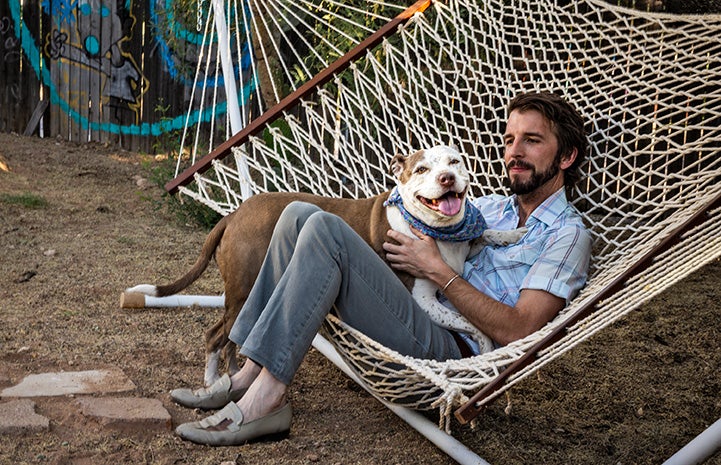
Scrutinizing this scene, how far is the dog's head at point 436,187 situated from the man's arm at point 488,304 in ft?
0.33

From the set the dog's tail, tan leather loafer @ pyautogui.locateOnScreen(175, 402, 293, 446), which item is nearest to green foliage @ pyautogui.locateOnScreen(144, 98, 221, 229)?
the dog's tail

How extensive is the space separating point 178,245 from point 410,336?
8.39 ft

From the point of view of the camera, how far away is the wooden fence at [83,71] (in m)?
7.66

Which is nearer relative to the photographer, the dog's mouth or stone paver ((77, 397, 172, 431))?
stone paver ((77, 397, 172, 431))

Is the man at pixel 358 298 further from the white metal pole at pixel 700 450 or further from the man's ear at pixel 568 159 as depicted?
the white metal pole at pixel 700 450

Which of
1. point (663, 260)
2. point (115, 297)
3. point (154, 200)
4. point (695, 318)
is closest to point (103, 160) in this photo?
point (154, 200)

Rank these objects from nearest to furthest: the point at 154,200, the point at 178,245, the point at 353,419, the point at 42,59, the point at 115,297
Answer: the point at 353,419 → the point at 115,297 → the point at 178,245 → the point at 154,200 → the point at 42,59

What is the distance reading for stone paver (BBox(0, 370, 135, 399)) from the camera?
243 centimetres

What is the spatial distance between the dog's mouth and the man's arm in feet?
0.35

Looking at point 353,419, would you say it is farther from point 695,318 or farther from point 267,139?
point 267,139

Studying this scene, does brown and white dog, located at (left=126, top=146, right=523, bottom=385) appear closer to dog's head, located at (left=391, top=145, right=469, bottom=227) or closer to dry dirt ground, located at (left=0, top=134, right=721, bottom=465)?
dog's head, located at (left=391, top=145, right=469, bottom=227)

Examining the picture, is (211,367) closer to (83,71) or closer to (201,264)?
(201,264)

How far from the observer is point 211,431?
2.21m

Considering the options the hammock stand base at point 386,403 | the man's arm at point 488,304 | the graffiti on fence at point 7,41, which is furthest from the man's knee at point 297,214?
the graffiti on fence at point 7,41
